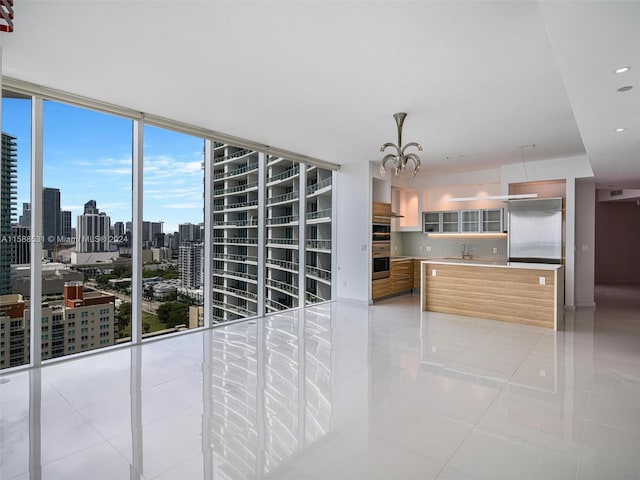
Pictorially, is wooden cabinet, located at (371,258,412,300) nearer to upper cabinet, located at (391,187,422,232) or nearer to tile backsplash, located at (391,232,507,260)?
tile backsplash, located at (391,232,507,260)

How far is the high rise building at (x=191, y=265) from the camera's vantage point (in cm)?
523

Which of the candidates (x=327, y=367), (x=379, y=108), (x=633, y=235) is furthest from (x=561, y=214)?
(x=633, y=235)

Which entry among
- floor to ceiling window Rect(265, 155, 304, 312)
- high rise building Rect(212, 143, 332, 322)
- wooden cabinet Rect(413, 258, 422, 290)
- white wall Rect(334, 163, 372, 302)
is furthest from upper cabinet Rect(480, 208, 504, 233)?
floor to ceiling window Rect(265, 155, 304, 312)

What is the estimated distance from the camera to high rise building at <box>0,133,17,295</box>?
12.0 feet

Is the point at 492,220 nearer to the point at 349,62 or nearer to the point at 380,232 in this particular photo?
the point at 380,232

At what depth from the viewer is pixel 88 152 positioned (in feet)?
14.0

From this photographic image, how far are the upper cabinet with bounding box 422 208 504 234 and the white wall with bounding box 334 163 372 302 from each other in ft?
7.21

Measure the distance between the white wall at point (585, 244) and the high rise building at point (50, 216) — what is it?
8.84 metres

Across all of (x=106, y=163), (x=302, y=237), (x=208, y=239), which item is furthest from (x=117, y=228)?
(x=302, y=237)

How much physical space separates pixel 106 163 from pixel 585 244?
8632 mm

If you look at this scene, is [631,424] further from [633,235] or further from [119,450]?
[633,235]

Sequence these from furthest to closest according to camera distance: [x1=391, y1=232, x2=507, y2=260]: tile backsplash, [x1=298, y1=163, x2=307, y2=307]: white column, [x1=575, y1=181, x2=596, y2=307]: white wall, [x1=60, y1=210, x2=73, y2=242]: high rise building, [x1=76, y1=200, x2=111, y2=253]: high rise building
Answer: [x1=391, y1=232, x2=507, y2=260]: tile backsplash < [x1=575, y1=181, x2=596, y2=307]: white wall < [x1=298, y1=163, x2=307, y2=307]: white column < [x1=76, y1=200, x2=111, y2=253]: high rise building < [x1=60, y1=210, x2=73, y2=242]: high rise building

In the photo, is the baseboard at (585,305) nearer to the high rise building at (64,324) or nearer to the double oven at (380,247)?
the double oven at (380,247)

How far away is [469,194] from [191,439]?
784cm
